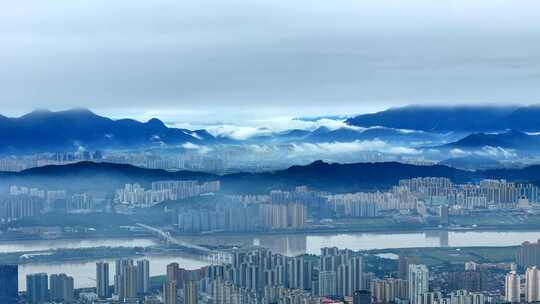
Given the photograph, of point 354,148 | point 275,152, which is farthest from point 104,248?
point 354,148

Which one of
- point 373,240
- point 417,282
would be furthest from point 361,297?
point 373,240

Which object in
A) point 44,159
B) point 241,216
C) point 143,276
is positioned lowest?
point 143,276

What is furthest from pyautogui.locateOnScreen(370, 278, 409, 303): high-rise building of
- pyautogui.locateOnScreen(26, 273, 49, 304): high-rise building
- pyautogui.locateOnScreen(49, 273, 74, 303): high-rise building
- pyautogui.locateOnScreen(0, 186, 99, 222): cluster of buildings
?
pyautogui.locateOnScreen(0, 186, 99, 222): cluster of buildings

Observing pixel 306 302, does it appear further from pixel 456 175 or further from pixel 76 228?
pixel 456 175

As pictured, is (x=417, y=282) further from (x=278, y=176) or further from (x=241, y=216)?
(x=278, y=176)

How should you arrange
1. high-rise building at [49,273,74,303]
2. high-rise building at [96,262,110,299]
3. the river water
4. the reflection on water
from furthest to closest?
the reflection on water < the river water < high-rise building at [96,262,110,299] < high-rise building at [49,273,74,303]

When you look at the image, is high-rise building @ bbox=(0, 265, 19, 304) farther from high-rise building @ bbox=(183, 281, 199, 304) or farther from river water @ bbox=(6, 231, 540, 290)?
high-rise building @ bbox=(183, 281, 199, 304)

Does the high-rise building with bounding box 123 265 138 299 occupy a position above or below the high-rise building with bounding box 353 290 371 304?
above

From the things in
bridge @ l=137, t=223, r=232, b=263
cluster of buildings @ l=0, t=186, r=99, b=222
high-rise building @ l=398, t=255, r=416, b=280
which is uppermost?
cluster of buildings @ l=0, t=186, r=99, b=222
